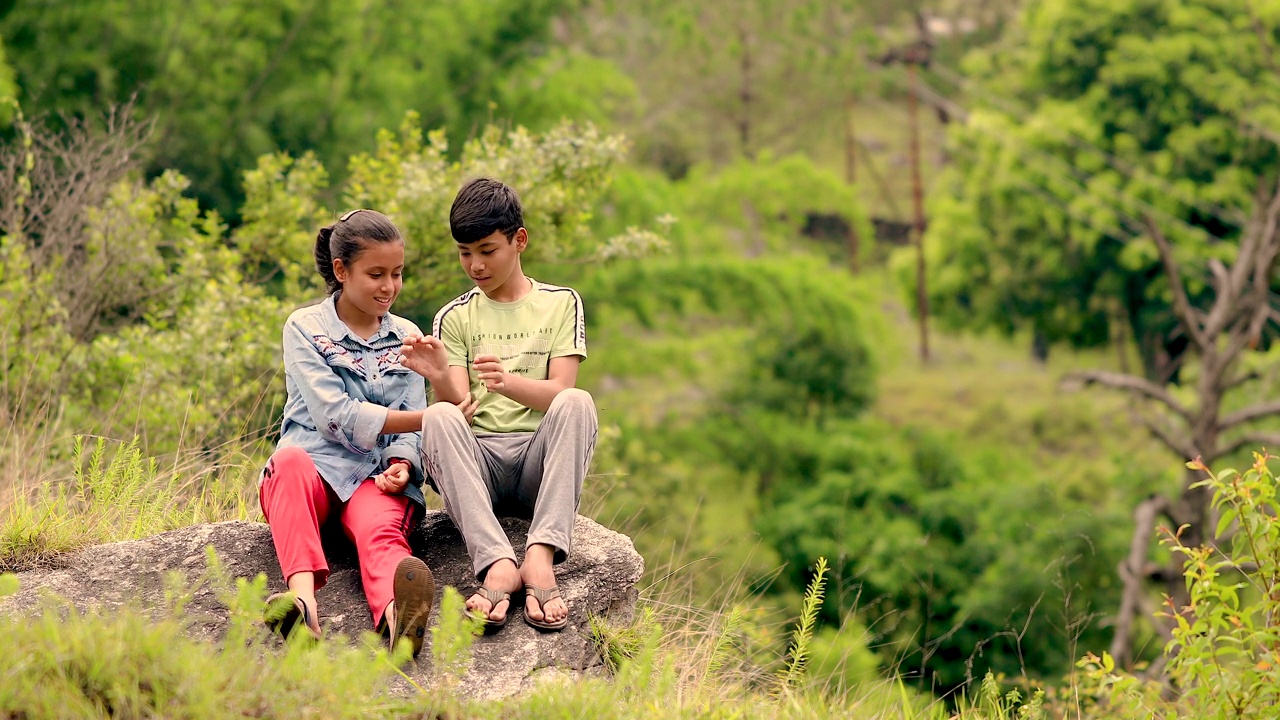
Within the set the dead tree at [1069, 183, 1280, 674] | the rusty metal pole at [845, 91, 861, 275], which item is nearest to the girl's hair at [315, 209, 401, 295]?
the dead tree at [1069, 183, 1280, 674]

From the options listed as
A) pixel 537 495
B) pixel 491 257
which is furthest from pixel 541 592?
pixel 491 257

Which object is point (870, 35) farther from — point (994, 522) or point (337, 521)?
point (337, 521)

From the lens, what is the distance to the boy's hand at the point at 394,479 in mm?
4188

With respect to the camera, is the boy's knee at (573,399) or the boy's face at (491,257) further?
the boy's face at (491,257)

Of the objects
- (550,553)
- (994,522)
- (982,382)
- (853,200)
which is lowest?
(982,382)

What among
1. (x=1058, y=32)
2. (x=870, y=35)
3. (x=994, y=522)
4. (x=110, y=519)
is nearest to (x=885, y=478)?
(x=994, y=522)

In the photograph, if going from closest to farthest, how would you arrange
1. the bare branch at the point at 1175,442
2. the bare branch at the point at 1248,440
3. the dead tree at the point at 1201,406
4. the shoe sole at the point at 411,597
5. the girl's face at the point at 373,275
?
the shoe sole at the point at 411,597
the girl's face at the point at 373,275
the bare branch at the point at 1248,440
the dead tree at the point at 1201,406
the bare branch at the point at 1175,442

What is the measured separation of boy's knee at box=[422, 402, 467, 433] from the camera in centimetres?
412

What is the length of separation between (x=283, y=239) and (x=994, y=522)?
11056 millimetres

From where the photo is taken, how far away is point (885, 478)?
61.8ft

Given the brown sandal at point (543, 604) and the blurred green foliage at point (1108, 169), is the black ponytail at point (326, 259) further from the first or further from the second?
the blurred green foliage at point (1108, 169)

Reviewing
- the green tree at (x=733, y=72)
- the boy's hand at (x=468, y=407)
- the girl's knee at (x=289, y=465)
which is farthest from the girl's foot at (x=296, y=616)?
the green tree at (x=733, y=72)

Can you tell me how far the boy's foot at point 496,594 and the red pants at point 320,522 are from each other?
26 centimetres

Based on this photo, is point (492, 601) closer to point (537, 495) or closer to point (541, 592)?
point (541, 592)
